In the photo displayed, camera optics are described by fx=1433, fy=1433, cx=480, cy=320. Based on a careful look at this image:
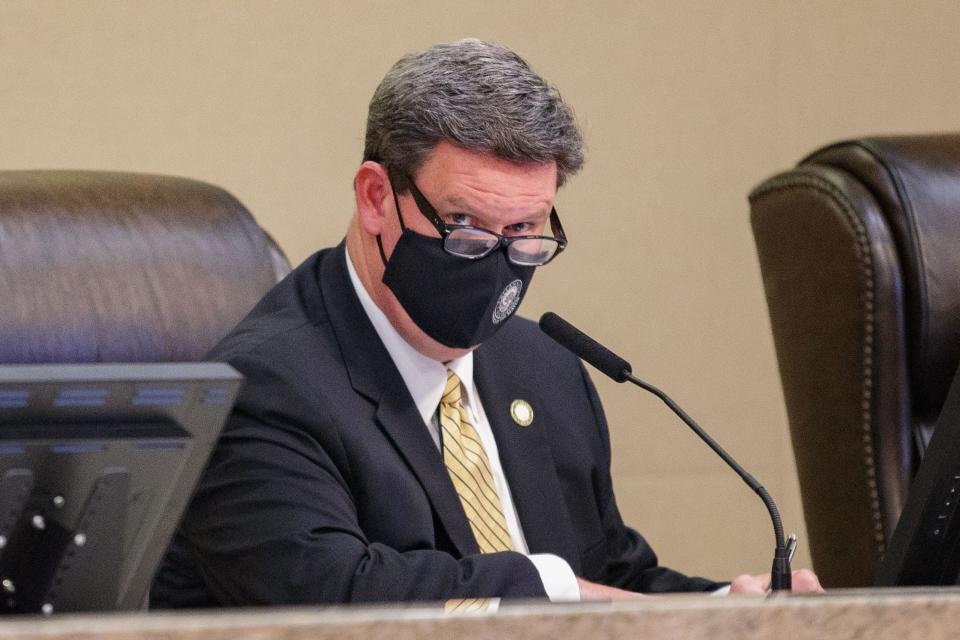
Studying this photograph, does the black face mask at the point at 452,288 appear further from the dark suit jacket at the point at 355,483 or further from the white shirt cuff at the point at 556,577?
the white shirt cuff at the point at 556,577

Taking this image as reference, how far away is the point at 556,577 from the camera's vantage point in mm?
1684

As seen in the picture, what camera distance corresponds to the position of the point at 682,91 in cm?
298

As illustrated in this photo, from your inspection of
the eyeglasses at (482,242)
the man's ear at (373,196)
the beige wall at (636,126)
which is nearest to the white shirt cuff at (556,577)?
the eyeglasses at (482,242)

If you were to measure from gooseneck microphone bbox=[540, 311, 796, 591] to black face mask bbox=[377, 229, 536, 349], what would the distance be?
0.08 metres

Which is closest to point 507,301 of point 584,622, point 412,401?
point 412,401

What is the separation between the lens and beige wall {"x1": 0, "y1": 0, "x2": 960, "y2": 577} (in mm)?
2652

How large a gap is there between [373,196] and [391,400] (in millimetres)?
271

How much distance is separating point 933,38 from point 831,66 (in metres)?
0.26

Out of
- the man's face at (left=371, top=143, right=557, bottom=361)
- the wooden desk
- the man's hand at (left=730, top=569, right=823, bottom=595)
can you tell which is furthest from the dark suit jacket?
the wooden desk

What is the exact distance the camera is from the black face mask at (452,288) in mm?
1758

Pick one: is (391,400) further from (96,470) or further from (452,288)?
(96,470)

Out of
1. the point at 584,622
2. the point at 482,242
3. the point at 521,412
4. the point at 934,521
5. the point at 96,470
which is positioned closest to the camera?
the point at 584,622

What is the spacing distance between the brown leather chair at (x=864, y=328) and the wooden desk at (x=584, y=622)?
1.27m

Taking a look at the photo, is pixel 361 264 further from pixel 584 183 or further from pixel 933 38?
pixel 933 38
